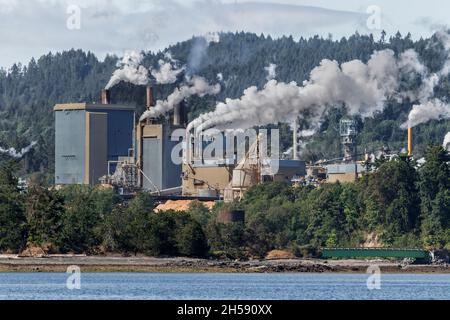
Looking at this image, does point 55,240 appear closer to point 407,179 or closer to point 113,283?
point 113,283

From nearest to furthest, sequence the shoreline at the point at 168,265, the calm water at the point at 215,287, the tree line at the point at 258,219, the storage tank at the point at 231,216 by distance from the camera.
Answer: the calm water at the point at 215,287
the shoreline at the point at 168,265
the tree line at the point at 258,219
the storage tank at the point at 231,216

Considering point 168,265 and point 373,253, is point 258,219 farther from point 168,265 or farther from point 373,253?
point 168,265

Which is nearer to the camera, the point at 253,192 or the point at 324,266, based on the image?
the point at 324,266

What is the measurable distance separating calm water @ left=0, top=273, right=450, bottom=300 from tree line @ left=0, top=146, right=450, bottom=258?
594 inches

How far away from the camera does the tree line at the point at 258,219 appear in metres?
140

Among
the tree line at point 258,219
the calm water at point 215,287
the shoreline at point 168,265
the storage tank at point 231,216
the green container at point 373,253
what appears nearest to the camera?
the calm water at point 215,287

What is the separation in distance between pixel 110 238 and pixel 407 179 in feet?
162

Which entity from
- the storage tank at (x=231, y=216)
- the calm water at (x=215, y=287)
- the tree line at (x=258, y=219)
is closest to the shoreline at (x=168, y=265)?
the tree line at (x=258, y=219)

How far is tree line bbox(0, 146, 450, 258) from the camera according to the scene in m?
140

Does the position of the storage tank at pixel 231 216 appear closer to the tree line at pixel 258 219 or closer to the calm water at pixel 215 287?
the tree line at pixel 258 219

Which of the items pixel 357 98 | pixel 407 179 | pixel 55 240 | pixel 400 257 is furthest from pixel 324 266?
pixel 357 98

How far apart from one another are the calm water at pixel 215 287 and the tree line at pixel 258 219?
1510 centimetres

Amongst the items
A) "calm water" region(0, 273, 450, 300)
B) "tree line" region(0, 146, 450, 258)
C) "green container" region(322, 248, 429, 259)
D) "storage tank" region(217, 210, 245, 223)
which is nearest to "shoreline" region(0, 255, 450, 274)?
"tree line" region(0, 146, 450, 258)

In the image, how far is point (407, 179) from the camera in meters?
177
